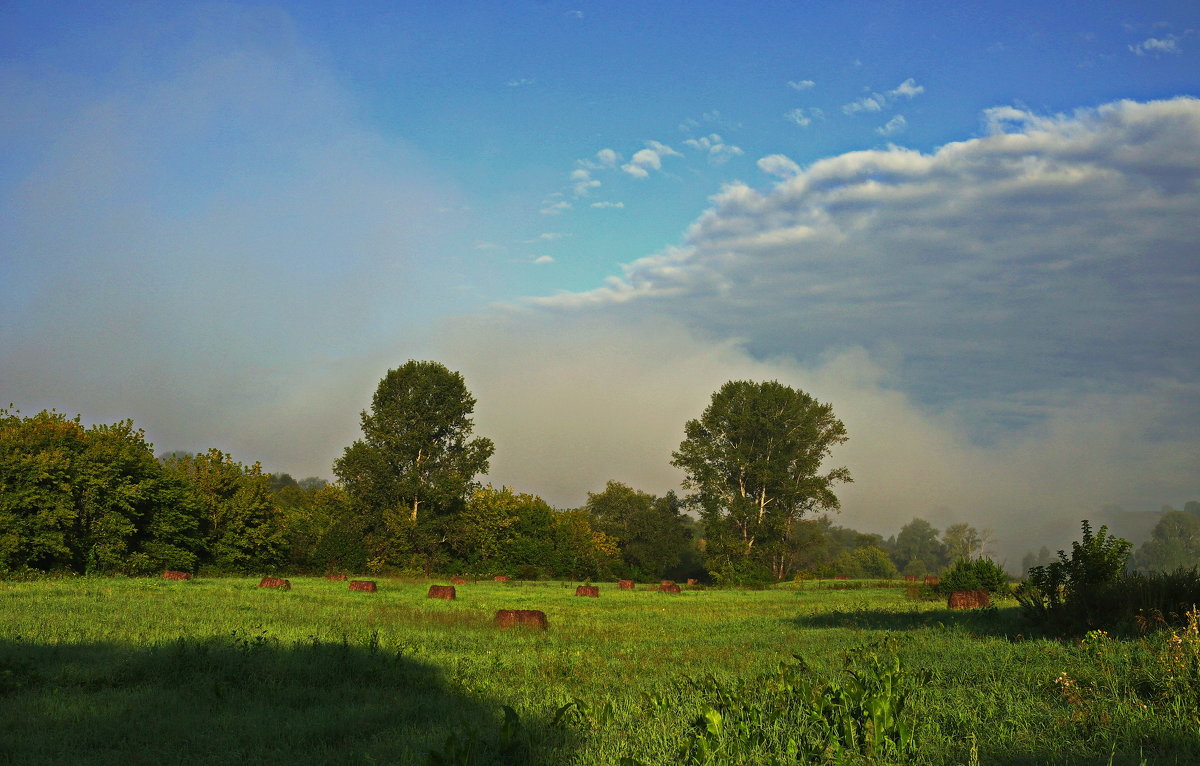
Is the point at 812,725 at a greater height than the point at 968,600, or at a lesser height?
greater

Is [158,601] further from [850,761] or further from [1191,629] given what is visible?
[1191,629]

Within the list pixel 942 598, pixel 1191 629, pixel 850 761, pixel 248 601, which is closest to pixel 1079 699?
pixel 1191 629

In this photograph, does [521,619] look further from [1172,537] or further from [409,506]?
[1172,537]

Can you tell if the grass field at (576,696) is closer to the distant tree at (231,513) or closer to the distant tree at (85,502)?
the distant tree at (85,502)

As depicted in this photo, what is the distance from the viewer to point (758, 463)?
70.1 m

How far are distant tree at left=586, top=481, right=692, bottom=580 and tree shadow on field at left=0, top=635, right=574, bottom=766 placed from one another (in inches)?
2624

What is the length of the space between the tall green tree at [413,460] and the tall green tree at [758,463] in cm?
2240

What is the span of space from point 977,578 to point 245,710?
31790 millimetres

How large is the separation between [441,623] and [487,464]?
4042 centimetres

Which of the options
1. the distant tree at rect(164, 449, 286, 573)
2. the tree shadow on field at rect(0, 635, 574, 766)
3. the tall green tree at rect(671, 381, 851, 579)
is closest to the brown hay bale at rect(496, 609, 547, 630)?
the tree shadow on field at rect(0, 635, 574, 766)

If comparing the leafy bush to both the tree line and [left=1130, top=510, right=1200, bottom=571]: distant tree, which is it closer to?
the tree line

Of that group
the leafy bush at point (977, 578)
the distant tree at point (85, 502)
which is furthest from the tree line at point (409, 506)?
the leafy bush at point (977, 578)

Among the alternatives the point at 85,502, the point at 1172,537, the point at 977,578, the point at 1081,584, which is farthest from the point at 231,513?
the point at 1172,537

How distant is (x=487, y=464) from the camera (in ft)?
198
